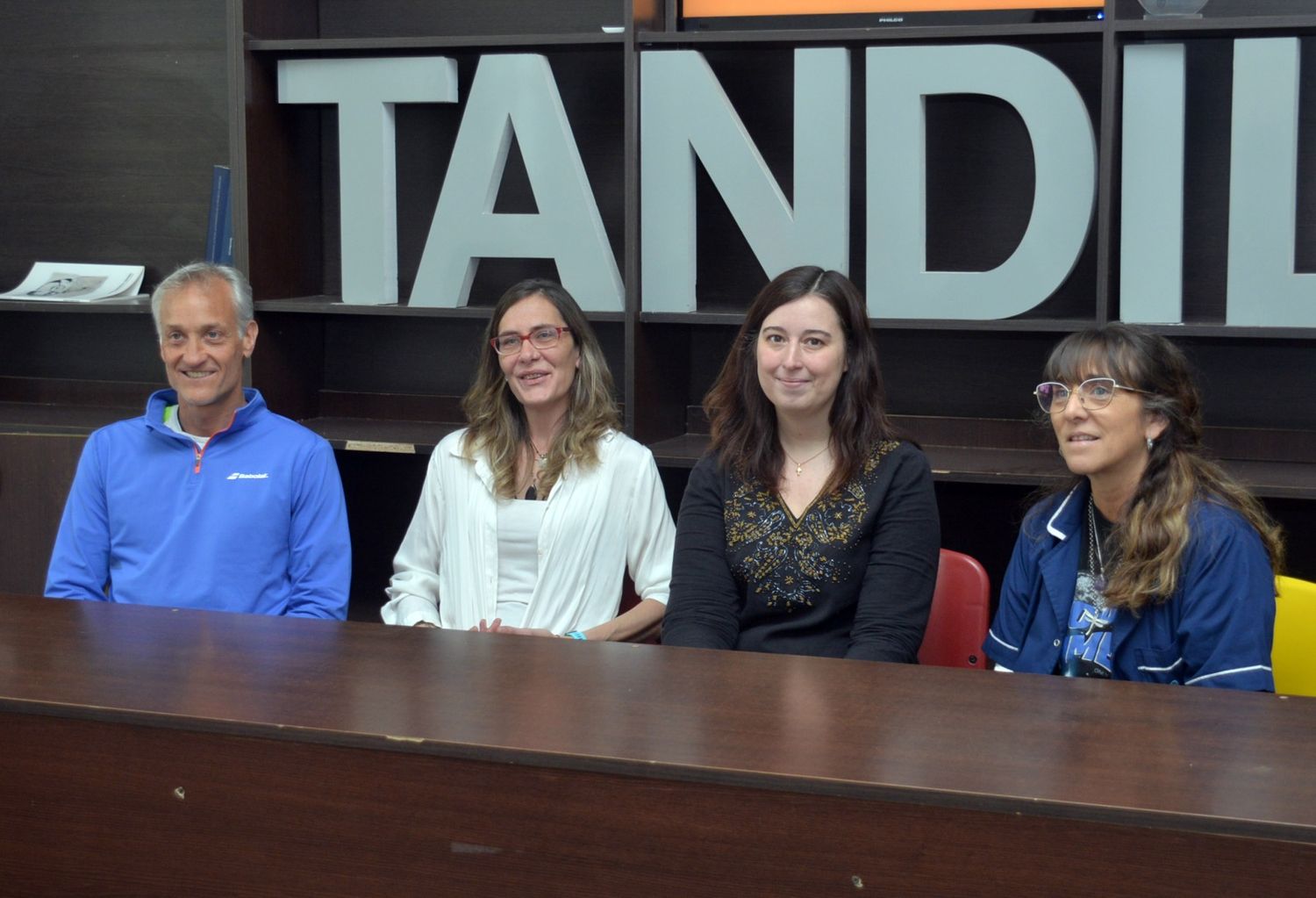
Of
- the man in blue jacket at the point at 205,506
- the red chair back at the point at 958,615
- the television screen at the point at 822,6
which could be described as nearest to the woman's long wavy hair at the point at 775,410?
the red chair back at the point at 958,615

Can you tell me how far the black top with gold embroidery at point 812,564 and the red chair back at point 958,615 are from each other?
0.13 metres

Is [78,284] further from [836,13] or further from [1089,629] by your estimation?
[1089,629]

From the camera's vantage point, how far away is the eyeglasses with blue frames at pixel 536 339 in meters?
2.57

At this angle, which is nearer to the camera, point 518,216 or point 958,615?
point 958,615

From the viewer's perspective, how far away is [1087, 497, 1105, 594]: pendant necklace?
2.02 m

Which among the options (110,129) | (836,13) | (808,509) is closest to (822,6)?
(836,13)

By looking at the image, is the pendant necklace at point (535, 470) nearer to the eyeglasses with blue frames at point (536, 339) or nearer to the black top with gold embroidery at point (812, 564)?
the eyeglasses with blue frames at point (536, 339)

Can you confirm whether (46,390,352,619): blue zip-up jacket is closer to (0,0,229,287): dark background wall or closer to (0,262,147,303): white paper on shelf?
(0,262,147,303): white paper on shelf

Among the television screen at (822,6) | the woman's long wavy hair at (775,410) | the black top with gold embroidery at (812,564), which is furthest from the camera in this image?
the television screen at (822,6)

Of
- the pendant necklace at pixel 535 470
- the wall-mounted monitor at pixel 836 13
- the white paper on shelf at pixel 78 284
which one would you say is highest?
the wall-mounted monitor at pixel 836 13

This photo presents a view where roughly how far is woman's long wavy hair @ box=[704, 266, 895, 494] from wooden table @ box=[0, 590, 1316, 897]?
640mm

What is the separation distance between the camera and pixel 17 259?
3.98m

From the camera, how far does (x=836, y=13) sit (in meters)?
3.11

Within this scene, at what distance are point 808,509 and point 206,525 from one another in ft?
3.36
